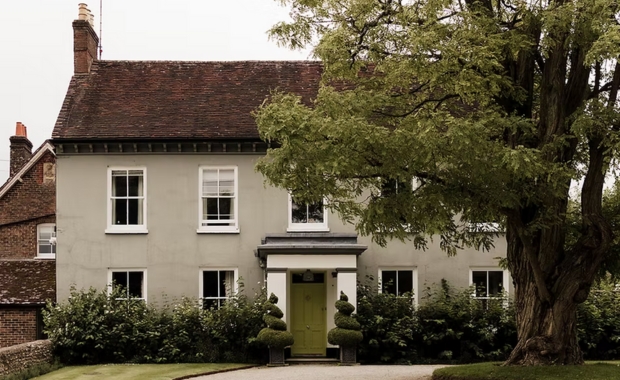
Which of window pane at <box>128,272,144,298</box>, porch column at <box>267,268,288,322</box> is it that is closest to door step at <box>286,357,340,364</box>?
porch column at <box>267,268,288,322</box>

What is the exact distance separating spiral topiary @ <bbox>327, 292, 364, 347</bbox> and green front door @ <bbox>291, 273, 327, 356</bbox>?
73.4 inches

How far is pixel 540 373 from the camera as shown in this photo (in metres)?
16.6

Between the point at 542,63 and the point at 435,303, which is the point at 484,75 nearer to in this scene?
the point at 542,63

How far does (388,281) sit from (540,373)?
32.8 ft

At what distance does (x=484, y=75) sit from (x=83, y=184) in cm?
1443

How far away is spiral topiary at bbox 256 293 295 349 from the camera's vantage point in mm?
23641

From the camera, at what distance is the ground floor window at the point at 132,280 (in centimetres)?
2625

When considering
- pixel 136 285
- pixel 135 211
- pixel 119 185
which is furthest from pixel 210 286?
pixel 119 185

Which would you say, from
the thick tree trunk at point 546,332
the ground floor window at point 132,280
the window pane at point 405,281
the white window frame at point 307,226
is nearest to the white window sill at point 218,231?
the white window frame at point 307,226

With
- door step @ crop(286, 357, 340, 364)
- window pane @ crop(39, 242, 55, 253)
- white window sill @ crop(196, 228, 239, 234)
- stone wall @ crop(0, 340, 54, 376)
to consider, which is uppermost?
white window sill @ crop(196, 228, 239, 234)

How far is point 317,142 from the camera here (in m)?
15.8

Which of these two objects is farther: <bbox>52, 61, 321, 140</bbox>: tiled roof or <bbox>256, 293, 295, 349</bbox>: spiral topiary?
<bbox>52, 61, 321, 140</bbox>: tiled roof

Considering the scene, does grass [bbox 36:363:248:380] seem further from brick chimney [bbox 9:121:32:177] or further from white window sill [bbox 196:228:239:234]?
brick chimney [bbox 9:121:32:177]

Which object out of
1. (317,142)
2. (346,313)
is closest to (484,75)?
(317,142)
